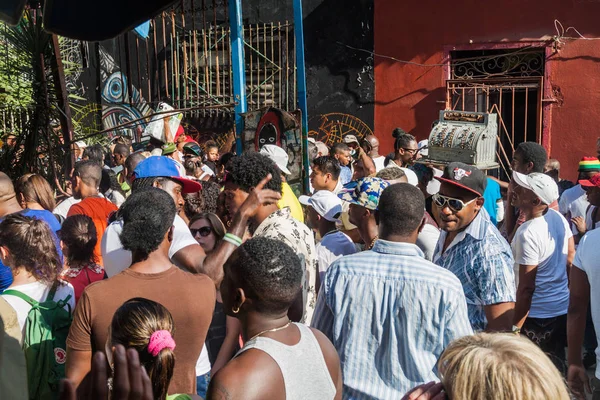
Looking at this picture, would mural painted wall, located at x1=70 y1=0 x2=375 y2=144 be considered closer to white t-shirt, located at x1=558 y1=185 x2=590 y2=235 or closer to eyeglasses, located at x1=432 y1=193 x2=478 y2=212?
white t-shirt, located at x1=558 y1=185 x2=590 y2=235

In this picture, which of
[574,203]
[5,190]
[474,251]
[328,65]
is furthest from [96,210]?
[328,65]

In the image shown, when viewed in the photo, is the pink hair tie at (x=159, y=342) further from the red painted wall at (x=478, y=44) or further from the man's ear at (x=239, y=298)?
the red painted wall at (x=478, y=44)

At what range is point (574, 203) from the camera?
7.09 m

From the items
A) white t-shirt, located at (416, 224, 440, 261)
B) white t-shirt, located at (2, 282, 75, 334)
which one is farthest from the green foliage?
white t-shirt, located at (416, 224, 440, 261)

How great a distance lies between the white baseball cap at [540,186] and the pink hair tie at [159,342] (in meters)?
3.26

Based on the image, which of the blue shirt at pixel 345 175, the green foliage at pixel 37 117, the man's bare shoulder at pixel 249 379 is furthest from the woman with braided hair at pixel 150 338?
the blue shirt at pixel 345 175

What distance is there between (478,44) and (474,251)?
1012cm

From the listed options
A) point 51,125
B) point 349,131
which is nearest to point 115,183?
point 51,125

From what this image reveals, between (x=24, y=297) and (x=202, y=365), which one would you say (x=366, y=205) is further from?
(x=24, y=297)

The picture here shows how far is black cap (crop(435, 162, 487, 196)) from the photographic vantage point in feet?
14.4

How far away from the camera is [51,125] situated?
7238 millimetres

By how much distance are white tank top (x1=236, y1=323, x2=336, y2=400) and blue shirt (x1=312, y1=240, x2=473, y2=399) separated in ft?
1.55

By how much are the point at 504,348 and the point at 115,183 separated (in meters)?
5.91

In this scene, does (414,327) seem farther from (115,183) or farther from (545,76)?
(545,76)
